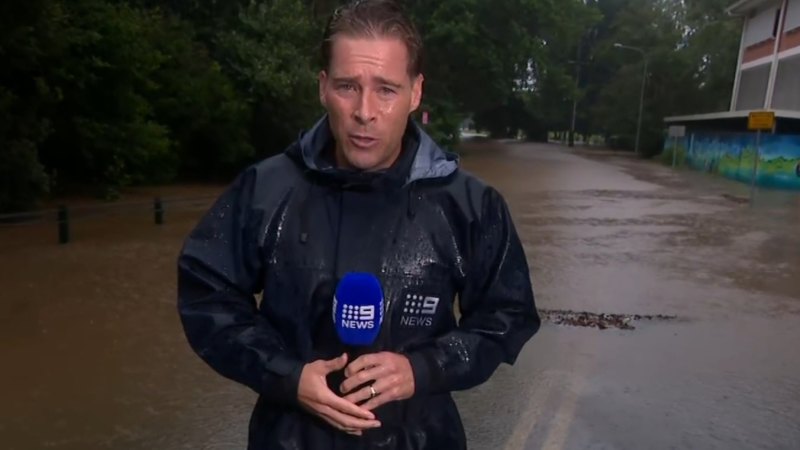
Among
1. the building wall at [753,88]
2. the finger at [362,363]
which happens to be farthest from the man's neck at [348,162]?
the building wall at [753,88]

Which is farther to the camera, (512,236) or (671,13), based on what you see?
(671,13)

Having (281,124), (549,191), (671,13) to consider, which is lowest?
(549,191)

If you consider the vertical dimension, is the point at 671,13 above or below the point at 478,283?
above

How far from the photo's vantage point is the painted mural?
26.9m

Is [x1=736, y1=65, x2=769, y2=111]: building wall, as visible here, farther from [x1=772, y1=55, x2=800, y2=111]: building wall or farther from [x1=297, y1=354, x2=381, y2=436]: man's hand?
[x1=297, y1=354, x2=381, y2=436]: man's hand

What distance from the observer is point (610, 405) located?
5.66m

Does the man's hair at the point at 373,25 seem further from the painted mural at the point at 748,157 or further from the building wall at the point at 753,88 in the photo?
the building wall at the point at 753,88

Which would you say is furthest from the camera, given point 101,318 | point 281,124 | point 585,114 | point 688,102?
point 585,114

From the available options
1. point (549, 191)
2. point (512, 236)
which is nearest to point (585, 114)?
point (549, 191)

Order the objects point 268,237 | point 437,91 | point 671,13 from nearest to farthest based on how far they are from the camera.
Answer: point 268,237, point 437,91, point 671,13

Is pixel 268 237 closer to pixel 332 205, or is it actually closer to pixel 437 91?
pixel 332 205

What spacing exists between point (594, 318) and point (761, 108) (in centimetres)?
3216

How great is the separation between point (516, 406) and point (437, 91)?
1326 inches

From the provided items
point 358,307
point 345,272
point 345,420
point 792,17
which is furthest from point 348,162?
point 792,17
